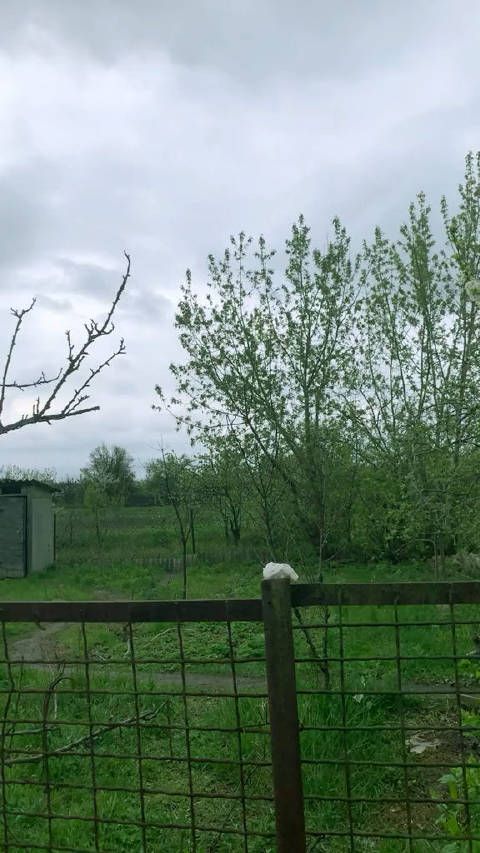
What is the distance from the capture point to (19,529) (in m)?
19.1

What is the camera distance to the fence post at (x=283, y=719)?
2.38 metres

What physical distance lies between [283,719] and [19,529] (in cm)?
1768

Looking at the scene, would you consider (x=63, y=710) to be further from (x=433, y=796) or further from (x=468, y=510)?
(x=468, y=510)

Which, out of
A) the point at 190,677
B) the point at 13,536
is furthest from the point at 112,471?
the point at 190,677

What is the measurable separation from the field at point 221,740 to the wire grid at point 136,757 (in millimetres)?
14

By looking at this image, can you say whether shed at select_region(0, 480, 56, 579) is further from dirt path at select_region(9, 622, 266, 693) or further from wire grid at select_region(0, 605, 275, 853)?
wire grid at select_region(0, 605, 275, 853)

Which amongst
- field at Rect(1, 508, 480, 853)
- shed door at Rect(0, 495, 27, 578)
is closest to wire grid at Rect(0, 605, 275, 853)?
field at Rect(1, 508, 480, 853)

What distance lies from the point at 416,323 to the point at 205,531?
38.4 feet

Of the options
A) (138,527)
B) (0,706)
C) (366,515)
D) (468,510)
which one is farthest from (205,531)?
(0,706)

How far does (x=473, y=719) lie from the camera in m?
3.78

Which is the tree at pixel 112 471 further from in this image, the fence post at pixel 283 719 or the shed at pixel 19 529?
the fence post at pixel 283 719

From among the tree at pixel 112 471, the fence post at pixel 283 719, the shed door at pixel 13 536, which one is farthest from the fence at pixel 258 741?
the tree at pixel 112 471

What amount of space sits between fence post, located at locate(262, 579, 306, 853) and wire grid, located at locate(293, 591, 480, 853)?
0.08m

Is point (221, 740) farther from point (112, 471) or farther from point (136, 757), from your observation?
point (112, 471)
